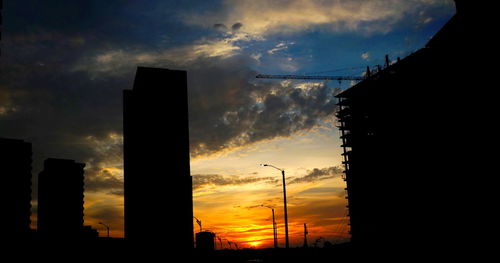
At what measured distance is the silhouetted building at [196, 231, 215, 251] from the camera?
122 meters

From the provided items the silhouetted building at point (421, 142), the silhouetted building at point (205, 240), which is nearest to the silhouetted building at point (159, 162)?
the silhouetted building at point (205, 240)

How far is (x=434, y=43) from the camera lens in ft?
Result: 247

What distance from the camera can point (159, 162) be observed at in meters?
148

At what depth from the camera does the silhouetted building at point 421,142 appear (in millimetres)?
85500

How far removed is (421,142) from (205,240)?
69.7 metres

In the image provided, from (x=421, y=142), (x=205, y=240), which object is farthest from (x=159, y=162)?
(x=421, y=142)

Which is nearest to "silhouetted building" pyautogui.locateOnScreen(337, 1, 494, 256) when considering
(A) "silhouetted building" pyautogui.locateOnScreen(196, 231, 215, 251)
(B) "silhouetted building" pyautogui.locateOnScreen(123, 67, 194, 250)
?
(A) "silhouetted building" pyautogui.locateOnScreen(196, 231, 215, 251)

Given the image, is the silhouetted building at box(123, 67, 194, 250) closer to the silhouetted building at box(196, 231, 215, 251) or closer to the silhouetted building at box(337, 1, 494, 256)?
the silhouetted building at box(196, 231, 215, 251)

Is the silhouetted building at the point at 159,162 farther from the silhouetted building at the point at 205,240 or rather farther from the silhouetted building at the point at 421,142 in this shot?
the silhouetted building at the point at 421,142

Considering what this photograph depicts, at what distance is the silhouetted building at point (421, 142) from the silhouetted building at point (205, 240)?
139 feet

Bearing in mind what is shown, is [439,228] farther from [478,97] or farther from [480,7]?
[480,7]

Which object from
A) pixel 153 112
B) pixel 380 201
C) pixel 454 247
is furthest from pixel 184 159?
pixel 454 247

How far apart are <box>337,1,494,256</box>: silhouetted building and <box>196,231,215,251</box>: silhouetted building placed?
139ft

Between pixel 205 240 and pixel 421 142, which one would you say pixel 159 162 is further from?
pixel 421 142
